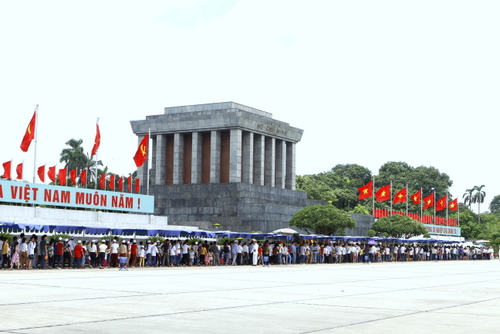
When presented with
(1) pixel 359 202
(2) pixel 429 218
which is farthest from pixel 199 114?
(1) pixel 359 202

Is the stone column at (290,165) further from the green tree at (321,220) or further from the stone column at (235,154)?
the green tree at (321,220)

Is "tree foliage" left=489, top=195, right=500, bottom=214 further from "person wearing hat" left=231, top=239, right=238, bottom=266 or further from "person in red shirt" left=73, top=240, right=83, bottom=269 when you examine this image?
"person in red shirt" left=73, top=240, right=83, bottom=269

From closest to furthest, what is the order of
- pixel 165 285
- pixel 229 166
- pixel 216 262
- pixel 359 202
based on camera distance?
pixel 165 285 → pixel 216 262 → pixel 229 166 → pixel 359 202

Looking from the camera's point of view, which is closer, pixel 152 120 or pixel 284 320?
pixel 284 320

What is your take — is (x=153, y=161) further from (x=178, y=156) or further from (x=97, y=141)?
(x=97, y=141)

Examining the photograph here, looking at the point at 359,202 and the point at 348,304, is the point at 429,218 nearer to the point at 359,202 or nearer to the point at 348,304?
the point at 359,202

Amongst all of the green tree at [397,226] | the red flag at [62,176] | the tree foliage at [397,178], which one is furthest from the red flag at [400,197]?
the red flag at [62,176]

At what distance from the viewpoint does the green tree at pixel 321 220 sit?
190 ft

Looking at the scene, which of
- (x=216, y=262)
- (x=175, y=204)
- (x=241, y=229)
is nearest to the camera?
(x=216, y=262)

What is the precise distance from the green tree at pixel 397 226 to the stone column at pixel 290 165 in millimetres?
12431

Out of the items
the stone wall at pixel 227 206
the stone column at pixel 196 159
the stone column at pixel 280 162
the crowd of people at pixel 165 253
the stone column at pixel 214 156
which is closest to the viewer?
the crowd of people at pixel 165 253

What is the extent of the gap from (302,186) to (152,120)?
34842 mm

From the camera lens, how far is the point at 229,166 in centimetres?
7156

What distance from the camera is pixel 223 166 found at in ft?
239
